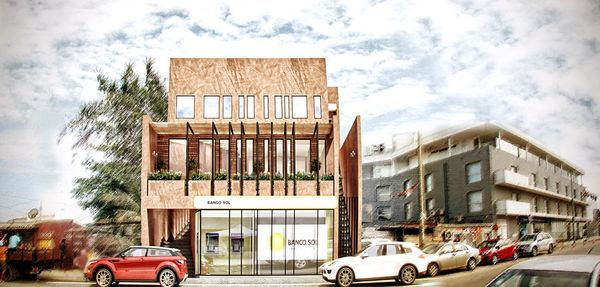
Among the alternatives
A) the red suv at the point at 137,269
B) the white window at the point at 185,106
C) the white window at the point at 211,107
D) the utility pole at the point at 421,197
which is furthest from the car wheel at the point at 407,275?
the white window at the point at 185,106

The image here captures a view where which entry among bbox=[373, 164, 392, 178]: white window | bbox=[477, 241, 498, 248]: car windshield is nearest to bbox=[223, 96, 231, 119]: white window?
bbox=[373, 164, 392, 178]: white window

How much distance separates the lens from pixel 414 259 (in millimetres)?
17672

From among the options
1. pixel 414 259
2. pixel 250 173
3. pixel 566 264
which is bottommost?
pixel 414 259

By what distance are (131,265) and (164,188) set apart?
3.74m

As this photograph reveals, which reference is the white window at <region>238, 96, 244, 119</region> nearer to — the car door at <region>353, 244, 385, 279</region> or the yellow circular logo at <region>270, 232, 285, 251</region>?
the yellow circular logo at <region>270, 232, 285, 251</region>

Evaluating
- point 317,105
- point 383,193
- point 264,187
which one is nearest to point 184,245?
point 264,187

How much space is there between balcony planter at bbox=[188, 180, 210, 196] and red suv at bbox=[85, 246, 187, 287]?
137 inches

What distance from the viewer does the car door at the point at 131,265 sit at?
58.2 feet

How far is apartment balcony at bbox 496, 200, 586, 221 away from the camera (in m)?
18.6

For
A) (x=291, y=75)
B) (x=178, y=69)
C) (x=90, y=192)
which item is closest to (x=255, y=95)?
(x=291, y=75)

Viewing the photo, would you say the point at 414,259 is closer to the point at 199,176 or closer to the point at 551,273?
the point at 199,176

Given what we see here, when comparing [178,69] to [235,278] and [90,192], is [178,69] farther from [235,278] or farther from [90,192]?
[90,192]

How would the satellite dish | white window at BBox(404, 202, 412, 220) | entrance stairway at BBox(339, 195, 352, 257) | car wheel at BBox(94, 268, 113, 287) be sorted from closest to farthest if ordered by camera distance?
car wheel at BBox(94, 268, 113, 287), entrance stairway at BBox(339, 195, 352, 257), white window at BBox(404, 202, 412, 220), the satellite dish

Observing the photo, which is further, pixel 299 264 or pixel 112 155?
pixel 112 155
